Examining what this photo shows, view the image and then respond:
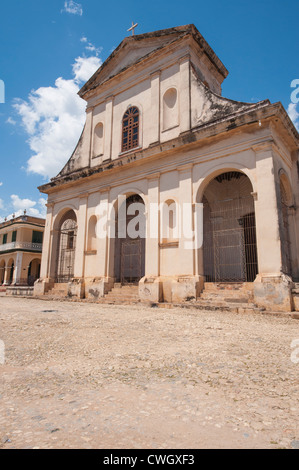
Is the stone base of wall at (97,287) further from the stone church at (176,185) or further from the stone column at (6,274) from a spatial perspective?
the stone column at (6,274)

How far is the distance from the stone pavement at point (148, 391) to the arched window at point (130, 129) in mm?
9776

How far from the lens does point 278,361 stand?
323 cm

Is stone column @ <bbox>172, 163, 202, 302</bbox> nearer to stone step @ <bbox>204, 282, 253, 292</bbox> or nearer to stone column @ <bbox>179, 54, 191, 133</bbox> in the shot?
stone step @ <bbox>204, 282, 253, 292</bbox>

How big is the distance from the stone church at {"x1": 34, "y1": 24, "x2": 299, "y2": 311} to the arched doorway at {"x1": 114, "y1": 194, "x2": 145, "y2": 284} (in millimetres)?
86

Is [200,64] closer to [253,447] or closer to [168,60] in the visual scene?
[168,60]

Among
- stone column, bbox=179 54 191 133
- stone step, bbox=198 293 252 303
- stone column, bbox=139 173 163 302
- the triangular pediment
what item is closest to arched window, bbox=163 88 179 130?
stone column, bbox=179 54 191 133

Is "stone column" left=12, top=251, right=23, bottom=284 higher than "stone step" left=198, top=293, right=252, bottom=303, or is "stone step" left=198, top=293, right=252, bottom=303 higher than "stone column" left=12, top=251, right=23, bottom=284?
"stone column" left=12, top=251, right=23, bottom=284

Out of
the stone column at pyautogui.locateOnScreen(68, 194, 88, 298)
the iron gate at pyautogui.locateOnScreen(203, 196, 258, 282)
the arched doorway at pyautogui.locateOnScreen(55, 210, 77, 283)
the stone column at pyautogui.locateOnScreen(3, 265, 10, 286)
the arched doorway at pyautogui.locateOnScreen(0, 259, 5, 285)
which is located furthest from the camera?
the arched doorway at pyautogui.locateOnScreen(0, 259, 5, 285)

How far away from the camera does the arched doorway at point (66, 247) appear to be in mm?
14914

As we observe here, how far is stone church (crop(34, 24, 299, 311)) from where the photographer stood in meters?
8.34

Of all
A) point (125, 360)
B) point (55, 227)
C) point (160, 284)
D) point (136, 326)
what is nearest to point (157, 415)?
point (125, 360)

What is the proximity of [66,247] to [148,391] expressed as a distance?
14.3 meters

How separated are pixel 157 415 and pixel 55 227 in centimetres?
1396

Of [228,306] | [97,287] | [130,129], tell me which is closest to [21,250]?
[97,287]
